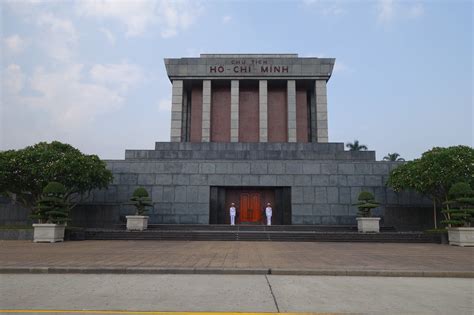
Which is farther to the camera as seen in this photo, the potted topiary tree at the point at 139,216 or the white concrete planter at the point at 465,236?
the potted topiary tree at the point at 139,216

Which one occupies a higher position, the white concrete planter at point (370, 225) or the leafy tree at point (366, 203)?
the leafy tree at point (366, 203)

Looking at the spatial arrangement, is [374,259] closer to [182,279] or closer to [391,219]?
[182,279]

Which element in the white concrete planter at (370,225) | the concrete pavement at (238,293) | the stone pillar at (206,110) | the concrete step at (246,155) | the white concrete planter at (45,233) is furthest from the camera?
the stone pillar at (206,110)

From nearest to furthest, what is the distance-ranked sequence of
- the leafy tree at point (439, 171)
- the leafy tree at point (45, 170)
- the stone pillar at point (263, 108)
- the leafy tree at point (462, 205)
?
the leafy tree at point (462, 205), the leafy tree at point (439, 171), the leafy tree at point (45, 170), the stone pillar at point (263, 108)

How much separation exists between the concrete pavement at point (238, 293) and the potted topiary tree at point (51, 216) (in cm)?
1037

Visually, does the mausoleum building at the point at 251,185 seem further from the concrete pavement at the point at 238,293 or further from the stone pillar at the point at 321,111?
the concrete pavement at the point at 238,293

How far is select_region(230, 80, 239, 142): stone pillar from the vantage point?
110 feet

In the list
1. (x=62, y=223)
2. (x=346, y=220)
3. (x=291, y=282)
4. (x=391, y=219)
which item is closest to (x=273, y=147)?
(x=346, y=220)

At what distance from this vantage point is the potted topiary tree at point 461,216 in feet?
60.8

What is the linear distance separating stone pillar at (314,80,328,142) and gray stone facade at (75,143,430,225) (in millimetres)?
5692

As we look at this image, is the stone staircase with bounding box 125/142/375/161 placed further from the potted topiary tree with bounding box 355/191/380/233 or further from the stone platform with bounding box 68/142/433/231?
the potted topiary tree with bounding box 355/191/380/233

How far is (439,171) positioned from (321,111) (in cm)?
1429

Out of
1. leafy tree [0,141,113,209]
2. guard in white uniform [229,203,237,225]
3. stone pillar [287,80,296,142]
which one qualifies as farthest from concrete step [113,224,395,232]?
stone pillar [287,80,296,142]

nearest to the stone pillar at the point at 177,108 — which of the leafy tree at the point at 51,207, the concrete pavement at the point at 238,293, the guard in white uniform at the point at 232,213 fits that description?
the guard in white uniform at the point at 232,213
